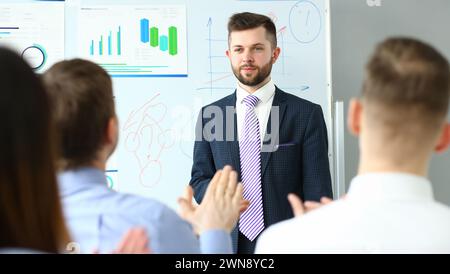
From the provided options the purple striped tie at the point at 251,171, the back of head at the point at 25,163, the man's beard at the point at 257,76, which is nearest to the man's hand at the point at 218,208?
the back of head at the point at 25,163

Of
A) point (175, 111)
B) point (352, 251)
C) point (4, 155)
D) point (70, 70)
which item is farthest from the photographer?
point (175, 111)

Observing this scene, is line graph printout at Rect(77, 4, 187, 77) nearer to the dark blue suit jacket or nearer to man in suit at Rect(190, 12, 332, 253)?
man in suit at Rect(190, 12, 332, 253)

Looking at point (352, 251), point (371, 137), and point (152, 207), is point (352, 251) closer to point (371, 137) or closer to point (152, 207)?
point (371, 137)

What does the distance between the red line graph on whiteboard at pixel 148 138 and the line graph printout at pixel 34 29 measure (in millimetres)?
563

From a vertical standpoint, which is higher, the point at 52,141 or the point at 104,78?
the point at 104,78

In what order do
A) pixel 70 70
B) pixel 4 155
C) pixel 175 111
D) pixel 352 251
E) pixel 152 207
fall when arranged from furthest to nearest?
1. pixel 175 111
2. pixel 70 70
3. pixel 152 207
4. pixel 352 251
5. pixel 4 155

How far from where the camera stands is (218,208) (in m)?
1.26

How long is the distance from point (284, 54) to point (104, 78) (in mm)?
2100

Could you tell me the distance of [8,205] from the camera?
2.54 feet

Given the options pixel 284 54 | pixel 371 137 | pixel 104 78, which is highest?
pixel 284 54

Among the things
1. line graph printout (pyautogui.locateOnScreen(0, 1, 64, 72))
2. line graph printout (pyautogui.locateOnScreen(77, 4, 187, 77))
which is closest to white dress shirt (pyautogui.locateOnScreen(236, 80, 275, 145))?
line graph printout (pyautogui.locateOnScreen(77, 4, 187, 77))

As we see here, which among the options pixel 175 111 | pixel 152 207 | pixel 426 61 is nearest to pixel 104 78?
pixel 152 207

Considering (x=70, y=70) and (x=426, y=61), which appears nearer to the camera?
(x=426, y=61)

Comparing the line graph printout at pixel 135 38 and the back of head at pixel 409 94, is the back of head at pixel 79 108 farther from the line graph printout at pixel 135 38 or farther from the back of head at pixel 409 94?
the line graph printout at pixel 135 38
